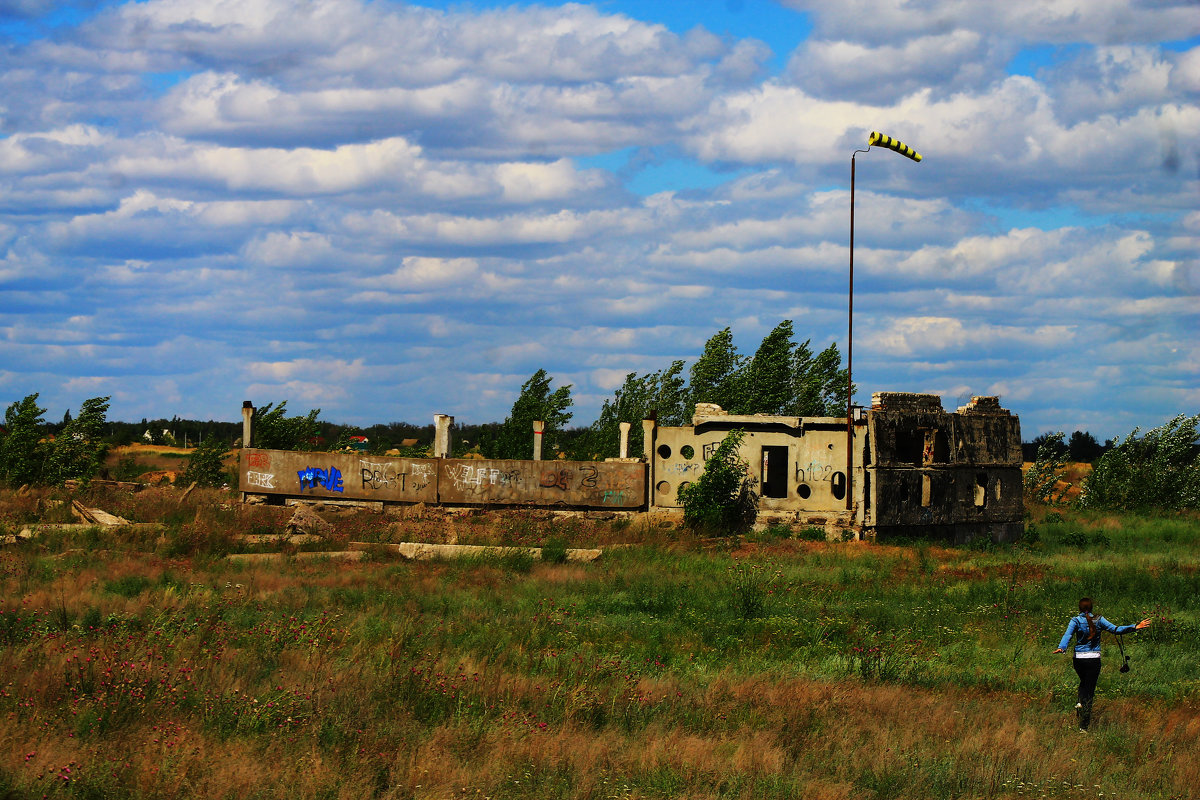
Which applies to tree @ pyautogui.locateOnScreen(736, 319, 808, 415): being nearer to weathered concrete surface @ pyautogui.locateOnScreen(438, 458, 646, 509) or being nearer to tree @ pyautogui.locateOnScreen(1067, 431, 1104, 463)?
weathered concrete surface @ pyautogui.locateOnScreen(438, 458, 646, 509)

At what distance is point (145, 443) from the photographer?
8994 centimetres

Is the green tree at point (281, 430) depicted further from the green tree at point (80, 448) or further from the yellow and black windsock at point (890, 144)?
the yellow and black windsock at point (890, 144)

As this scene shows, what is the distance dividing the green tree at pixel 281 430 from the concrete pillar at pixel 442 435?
434 inches

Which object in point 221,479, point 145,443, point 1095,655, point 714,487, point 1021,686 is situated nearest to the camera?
point 1095,655

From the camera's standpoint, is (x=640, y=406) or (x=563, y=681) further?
(x=640, y=406)

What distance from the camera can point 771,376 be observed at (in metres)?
44.5

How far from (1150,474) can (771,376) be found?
15.4 metres

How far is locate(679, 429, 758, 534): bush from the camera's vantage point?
25.4 meters

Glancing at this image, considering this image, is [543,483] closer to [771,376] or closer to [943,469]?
[943,469]

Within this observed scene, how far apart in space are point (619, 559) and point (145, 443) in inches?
3163

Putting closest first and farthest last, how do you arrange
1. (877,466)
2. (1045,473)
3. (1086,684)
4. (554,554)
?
1. (1086,684)
2. (554,554)
3. (877,466)
4. (1045,473)

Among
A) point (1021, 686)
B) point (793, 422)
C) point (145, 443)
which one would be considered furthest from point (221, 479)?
point (145, 443)

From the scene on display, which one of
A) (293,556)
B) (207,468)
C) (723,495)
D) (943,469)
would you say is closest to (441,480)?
(723,495)

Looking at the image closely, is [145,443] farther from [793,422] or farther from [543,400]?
[793,422]
